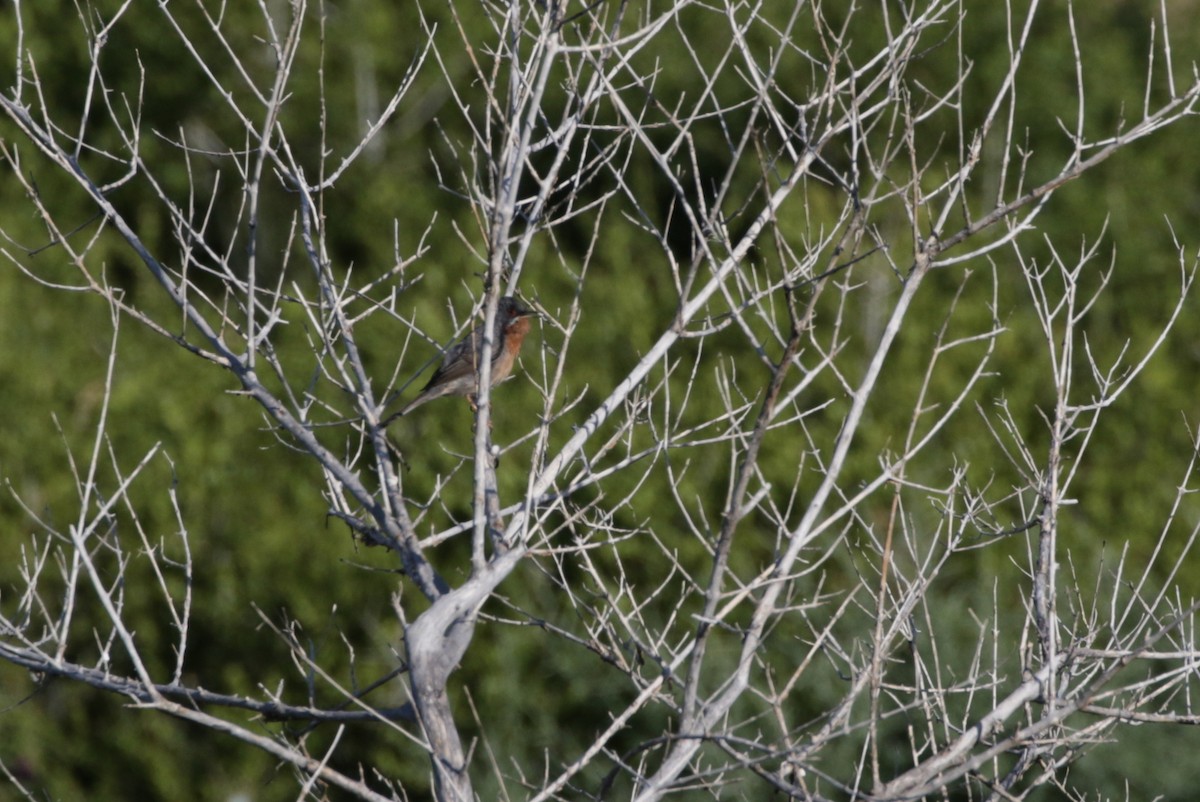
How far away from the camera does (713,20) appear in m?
13.0

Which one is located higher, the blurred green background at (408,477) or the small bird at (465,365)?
the small bird at (465,365)

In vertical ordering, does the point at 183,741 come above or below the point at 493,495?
below

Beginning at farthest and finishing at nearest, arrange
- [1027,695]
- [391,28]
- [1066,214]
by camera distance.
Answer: [391,28] → [1066,214] → [1027,695]

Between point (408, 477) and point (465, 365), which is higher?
point (465, 365)

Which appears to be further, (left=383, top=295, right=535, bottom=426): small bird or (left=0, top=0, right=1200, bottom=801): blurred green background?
(left=0, top=0, right=1200, bottom=801): blurred green background

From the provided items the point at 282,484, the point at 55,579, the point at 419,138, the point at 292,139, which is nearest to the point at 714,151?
the point at 419,138

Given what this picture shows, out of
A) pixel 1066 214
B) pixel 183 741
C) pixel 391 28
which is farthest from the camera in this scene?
pixel 391 28

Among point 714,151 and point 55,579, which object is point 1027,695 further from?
point 714,151

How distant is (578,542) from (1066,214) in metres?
8.75

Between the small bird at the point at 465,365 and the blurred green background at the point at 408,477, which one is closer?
the small bird at the point at 465,365

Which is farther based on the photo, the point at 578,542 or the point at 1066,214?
the point at 1066,214

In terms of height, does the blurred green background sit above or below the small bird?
below

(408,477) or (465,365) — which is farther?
(408,477)

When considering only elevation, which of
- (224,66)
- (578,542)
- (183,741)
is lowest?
(183,741)
